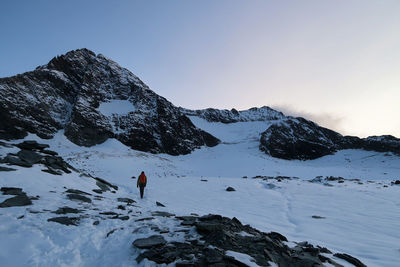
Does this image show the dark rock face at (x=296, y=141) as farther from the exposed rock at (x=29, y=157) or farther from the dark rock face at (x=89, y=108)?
the exposed rock at (x=29, y=157)

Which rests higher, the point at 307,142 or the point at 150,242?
the point at 307,142

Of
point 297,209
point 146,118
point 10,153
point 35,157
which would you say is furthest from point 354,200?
point 146,118

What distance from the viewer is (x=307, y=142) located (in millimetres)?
71125

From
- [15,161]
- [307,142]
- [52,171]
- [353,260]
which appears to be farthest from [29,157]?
[307,142]

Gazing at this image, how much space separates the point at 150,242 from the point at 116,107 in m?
54.9

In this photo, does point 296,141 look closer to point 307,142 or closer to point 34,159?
point 307,142

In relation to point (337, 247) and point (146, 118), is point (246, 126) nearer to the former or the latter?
point (146, 118)

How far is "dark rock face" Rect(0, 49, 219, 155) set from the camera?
1534 inches

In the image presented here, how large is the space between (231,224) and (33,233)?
18.0 ft

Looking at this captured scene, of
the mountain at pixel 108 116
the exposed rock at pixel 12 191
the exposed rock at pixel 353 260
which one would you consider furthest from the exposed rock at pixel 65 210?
the mountain at pixel 108 116

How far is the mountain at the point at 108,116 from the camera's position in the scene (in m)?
39.9

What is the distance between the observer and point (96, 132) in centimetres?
4450

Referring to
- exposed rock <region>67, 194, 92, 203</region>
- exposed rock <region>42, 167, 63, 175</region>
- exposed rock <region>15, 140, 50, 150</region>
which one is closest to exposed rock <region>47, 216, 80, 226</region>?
exposed rock <region>67, 194, 92, 203</region>

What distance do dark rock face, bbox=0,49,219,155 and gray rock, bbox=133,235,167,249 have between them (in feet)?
137
